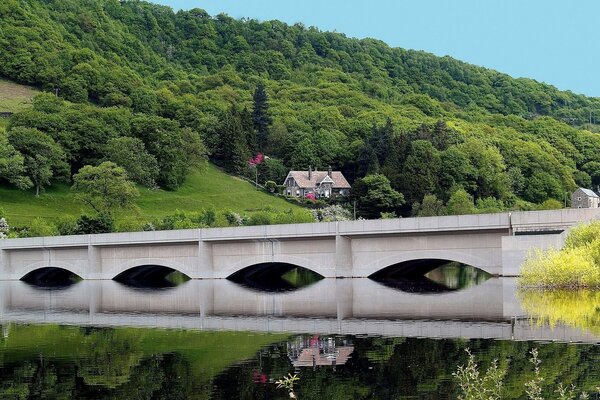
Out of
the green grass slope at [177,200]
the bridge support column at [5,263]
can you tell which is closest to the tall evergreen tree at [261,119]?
the green grass slope at [177,200]

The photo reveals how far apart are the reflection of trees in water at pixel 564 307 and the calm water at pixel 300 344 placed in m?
0.07

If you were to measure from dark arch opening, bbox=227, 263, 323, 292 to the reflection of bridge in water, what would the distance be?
423cm

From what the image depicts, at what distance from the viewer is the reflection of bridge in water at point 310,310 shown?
37000 millimetres

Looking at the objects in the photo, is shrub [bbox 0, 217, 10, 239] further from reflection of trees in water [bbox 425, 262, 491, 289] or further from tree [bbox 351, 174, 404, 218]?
tree [bbox 351, 174, 404, 218]

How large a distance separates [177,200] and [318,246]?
58526 millimetres

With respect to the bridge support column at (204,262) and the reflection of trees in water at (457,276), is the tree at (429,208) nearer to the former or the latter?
the reflection of trees in water at (457,276)

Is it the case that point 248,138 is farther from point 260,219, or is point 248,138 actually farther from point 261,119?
point 260,219

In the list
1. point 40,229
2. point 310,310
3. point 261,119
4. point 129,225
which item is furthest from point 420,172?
point 310,310

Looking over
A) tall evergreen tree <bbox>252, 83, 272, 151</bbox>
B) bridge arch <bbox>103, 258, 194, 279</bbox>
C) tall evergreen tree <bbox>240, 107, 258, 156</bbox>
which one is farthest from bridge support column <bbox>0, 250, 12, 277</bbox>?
tall evergreen tree <bbox>252, 83, 272, 151</bbox>

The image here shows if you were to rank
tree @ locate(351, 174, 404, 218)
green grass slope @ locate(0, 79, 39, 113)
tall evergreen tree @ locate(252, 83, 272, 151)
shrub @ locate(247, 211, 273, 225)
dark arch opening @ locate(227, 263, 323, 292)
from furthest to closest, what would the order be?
tall evergreen tree @ locate(252, 83, 272, 151), green grass slope @ locate(0, 79, 39, 113), tree @ locate(351, 174, 404, 218), shrub @ locate(247, 211, 273, 225), dark arch opening @ locate(227, 263, 323, 292)

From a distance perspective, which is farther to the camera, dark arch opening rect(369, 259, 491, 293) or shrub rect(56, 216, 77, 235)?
shrub rect(56, 216, 77, 235)

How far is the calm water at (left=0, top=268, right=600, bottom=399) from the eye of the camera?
85.1 feet

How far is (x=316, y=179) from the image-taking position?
150500mm

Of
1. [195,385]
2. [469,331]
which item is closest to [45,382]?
[195,385]
